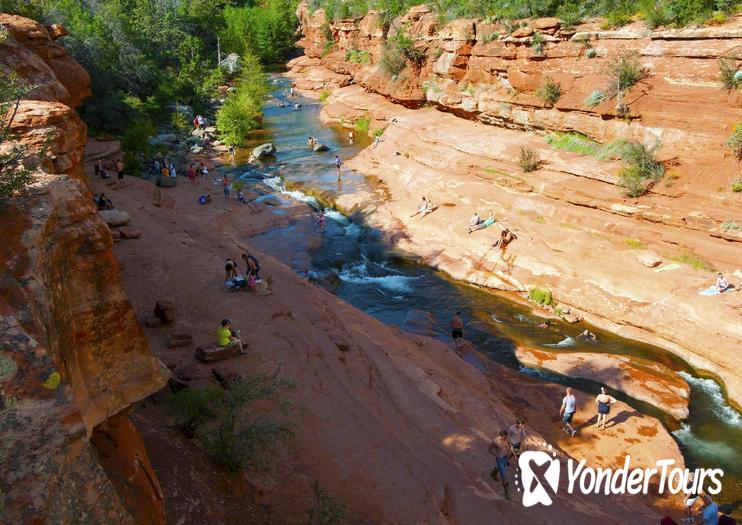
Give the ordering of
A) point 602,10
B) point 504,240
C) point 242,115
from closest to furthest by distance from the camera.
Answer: point 504,240 < point 602,10 < point 242,115

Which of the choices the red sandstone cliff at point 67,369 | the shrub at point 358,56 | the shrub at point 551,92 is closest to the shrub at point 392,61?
the shrub at point 358,56

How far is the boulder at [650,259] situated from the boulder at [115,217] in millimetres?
18668

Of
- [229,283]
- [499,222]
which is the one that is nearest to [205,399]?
[229,283]

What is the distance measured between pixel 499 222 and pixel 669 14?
11976 mm

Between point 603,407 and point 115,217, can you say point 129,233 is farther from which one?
point 603,407

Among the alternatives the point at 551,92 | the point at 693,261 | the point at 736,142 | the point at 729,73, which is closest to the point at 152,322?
the point at 693,261

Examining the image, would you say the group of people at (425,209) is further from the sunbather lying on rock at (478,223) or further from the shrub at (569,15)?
the shrub at (569,15)

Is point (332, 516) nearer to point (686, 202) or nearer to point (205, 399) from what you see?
point (205, 399)

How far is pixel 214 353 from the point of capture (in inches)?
429

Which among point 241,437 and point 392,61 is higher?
point 392,61

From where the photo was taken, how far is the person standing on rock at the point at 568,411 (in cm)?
1277

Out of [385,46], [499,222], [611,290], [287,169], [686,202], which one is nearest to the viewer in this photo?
[611,290]

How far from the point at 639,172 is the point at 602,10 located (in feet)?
37.3

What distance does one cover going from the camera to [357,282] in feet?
69.3
